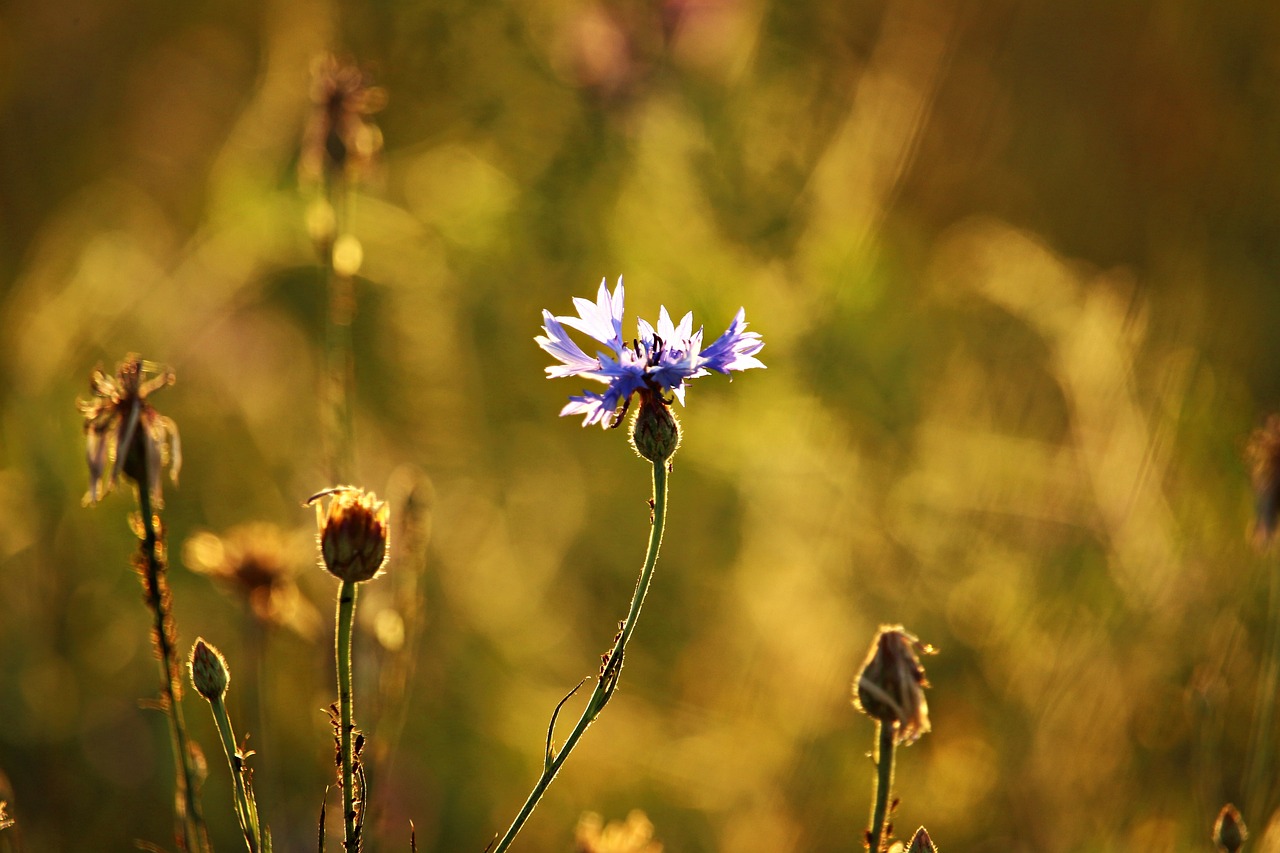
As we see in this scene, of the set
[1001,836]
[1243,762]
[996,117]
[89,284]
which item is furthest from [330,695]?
[996,117]

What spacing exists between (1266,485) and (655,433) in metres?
0.84

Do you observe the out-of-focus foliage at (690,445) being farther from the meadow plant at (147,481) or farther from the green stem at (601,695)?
the green stem at (601,695)

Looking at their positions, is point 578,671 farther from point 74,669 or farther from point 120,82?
point 120,82

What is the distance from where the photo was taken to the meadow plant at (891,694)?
0.83 metres

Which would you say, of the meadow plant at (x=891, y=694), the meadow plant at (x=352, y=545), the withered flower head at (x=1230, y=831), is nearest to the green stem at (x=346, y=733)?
the meadow plant at (x=352, y=545)

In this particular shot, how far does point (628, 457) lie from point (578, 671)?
1.96 ft

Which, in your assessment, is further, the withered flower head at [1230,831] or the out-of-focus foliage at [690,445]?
the out-of-focus foliage at [690,445]

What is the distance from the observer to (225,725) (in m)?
0.87

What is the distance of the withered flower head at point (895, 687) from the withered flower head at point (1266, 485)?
68 centimetres

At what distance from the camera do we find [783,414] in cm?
215

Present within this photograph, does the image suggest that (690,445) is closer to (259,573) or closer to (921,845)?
(259,573)

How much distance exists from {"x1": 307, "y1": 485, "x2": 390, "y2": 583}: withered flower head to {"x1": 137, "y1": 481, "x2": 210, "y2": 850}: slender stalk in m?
0.12

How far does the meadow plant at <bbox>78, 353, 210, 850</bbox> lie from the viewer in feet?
2.78

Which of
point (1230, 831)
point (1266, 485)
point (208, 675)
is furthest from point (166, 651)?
point (1266, 485)
